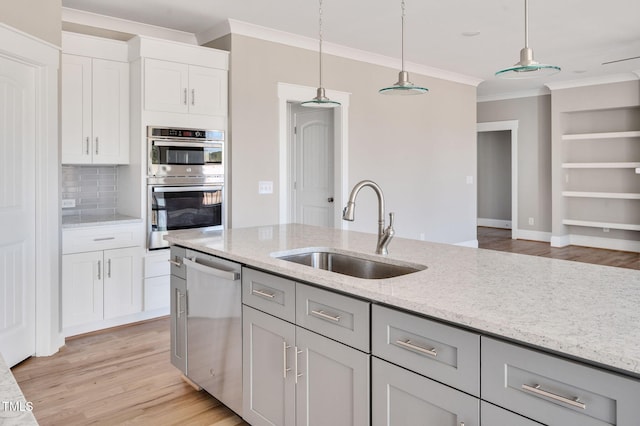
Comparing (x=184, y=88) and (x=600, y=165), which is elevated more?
(x=184, y=88)

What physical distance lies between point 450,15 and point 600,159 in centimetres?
488

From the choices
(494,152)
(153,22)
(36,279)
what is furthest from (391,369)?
(494,152)

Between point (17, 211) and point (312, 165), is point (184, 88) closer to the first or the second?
point (17, 211)

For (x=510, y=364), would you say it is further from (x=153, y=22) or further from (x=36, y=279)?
(x=153, y=22)

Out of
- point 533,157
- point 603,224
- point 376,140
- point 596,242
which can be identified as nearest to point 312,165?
point 376,140

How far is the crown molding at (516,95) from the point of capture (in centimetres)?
830

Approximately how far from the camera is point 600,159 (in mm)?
7816

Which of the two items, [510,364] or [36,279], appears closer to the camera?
[510,364]

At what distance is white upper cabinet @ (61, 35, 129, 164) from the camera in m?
3.91

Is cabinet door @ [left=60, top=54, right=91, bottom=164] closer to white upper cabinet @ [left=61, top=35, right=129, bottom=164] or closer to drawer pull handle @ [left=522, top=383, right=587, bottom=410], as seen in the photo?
white upper cabinet @ [left=61, top=35, right=129, bottom=164]

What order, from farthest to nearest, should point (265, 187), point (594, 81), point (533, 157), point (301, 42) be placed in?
point (533, 157) → point (594, 81) → point (301, 42) → point (265, 187)

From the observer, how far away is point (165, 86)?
4.21 meters

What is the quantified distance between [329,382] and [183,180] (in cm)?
295

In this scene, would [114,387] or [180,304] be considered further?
[114,387]
